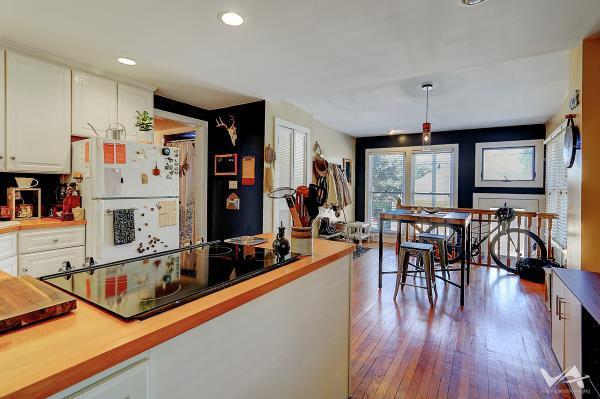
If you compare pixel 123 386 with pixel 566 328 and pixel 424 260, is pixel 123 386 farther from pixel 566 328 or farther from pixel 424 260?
pixel 424 260

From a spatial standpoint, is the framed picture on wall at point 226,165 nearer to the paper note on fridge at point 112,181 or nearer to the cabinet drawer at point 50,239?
the paper note on fridge at point 112,181

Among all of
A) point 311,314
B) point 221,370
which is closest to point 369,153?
point 311,314

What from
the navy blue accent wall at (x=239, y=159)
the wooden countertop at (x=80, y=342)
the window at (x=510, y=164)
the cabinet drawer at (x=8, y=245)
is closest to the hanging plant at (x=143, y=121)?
the navy blue accent wall at (x=239, y=159)

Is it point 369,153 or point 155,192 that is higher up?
point 369,153

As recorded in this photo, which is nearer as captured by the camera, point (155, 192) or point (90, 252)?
point (90, 252)

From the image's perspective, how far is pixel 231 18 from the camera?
2.01m

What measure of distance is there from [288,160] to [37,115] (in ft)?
9.07

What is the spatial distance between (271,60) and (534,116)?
4.67 m

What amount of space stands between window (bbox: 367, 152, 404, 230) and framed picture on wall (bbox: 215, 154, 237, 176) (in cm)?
395

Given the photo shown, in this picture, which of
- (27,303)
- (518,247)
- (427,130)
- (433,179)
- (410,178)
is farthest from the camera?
(410,178)

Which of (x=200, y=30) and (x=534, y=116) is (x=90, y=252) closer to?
(x=200, y=30)

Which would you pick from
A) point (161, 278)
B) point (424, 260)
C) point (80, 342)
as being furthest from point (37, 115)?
point (424, 260)

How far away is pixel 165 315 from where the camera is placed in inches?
33.0

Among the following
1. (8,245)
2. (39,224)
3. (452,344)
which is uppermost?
(39,224)
